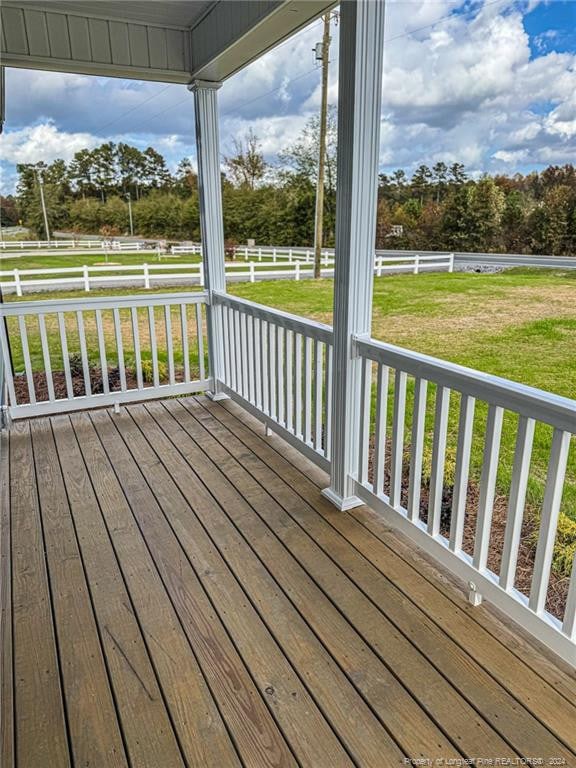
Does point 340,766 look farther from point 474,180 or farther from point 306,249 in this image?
point 306,249

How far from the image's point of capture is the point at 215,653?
1.73m

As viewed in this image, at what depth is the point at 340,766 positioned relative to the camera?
1.35 meters

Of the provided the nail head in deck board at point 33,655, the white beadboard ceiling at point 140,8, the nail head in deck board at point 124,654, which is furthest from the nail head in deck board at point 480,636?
the white beadboard ceiling at point 140,8

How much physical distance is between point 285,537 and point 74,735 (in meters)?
1.15

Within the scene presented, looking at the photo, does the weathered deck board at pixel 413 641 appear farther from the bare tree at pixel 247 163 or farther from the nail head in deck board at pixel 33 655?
the bare tree at pixel 247 163

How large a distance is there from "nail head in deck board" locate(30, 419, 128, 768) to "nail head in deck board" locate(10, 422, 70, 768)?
0.03 meters

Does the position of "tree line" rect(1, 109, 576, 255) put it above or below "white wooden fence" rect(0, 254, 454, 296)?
above

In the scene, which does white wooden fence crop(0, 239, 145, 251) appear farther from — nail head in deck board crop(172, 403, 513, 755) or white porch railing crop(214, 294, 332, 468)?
nail head in deck board crop(172, 403, 513, 755)

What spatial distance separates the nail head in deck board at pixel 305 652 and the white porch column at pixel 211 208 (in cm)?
174

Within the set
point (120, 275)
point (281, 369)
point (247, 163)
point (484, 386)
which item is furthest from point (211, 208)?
point (484, 386)

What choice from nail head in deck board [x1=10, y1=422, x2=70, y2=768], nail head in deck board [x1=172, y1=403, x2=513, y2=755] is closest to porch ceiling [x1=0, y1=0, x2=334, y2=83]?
nail head in deck board [x1=172, y1=403, x2=513, y2=755]

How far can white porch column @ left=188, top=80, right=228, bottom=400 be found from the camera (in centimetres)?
386

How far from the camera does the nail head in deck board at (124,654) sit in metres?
1.41

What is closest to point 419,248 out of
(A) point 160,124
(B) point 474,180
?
(B) point 474,180
